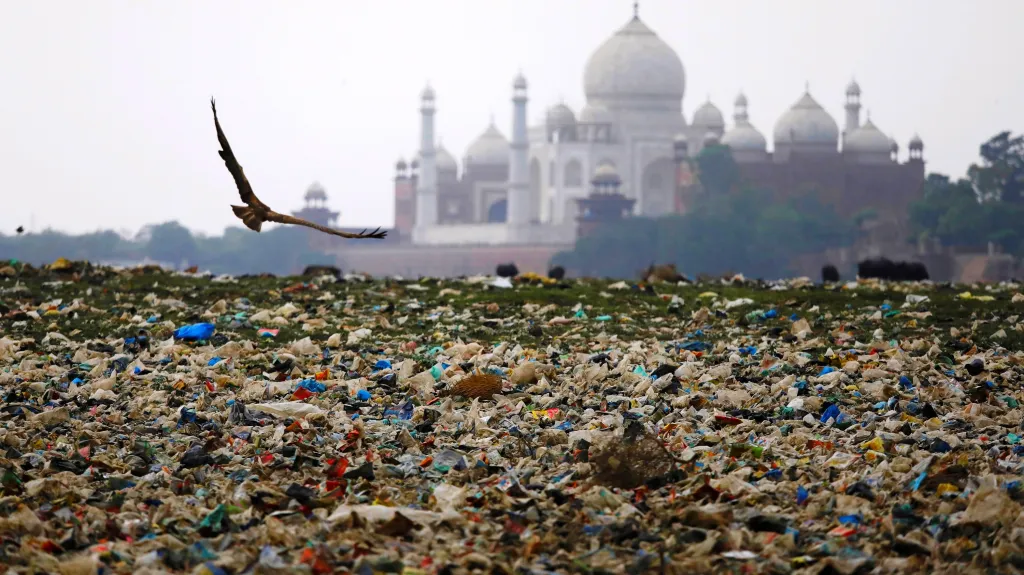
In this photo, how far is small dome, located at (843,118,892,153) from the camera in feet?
201

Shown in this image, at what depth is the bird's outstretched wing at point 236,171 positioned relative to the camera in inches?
208

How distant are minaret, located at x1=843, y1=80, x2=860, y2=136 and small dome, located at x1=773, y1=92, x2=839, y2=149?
2741mm

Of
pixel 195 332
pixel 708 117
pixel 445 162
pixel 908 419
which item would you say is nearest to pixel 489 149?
pixel 445 162

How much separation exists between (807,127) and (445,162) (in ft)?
56.9

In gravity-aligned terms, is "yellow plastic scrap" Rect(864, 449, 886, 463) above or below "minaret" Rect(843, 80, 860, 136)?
below

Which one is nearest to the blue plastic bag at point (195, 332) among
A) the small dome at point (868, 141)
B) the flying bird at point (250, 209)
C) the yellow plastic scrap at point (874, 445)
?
→ the flying bird at point (250, 209)

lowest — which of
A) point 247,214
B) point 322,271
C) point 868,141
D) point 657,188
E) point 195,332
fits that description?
point 195,332

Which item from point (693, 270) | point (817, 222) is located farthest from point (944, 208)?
point (693, 270)

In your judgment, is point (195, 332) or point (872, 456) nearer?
point (872, 456)

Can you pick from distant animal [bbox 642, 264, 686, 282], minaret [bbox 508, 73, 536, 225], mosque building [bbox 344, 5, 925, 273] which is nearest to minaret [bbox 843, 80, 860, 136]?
mosque building [bbox 344, 5, 925, 273]

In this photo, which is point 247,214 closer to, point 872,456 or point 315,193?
point 872,456

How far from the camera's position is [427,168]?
2643 inches

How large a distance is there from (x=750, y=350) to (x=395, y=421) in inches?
115

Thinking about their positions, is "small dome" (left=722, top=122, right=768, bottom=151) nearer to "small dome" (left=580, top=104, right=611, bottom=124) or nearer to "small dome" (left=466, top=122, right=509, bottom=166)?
"small dome" (left=580, top=104, right=611, bottom=124)
